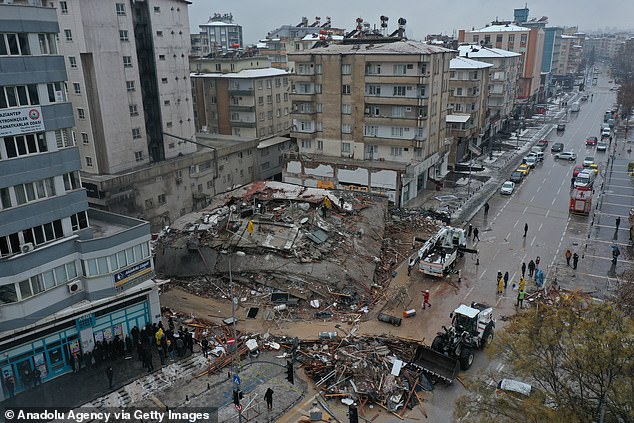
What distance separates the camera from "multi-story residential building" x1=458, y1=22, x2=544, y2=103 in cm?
10394

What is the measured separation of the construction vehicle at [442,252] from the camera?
34.2m

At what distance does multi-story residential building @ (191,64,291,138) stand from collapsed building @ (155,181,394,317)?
2682 cm

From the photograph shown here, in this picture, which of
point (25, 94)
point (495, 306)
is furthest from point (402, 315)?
point (25, 94)

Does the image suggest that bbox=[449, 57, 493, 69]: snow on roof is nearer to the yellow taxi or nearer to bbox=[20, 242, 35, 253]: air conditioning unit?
the yellow taxi

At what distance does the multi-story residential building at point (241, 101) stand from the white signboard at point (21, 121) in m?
40.8

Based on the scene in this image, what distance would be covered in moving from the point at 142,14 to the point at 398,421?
129ft

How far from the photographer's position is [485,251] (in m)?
Result: 40.0

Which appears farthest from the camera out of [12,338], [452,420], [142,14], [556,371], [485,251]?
[142,14]

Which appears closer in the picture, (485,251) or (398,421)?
(398,421)

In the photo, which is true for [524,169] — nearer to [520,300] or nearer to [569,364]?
[520,300]

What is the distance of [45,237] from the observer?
23.9 m

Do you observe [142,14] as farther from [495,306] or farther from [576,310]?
[576,310]

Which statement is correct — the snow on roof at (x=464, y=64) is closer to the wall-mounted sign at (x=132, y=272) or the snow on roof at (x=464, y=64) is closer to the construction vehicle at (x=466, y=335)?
the construction vehicle at (x=466, y=335)

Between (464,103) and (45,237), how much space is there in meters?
57.8
